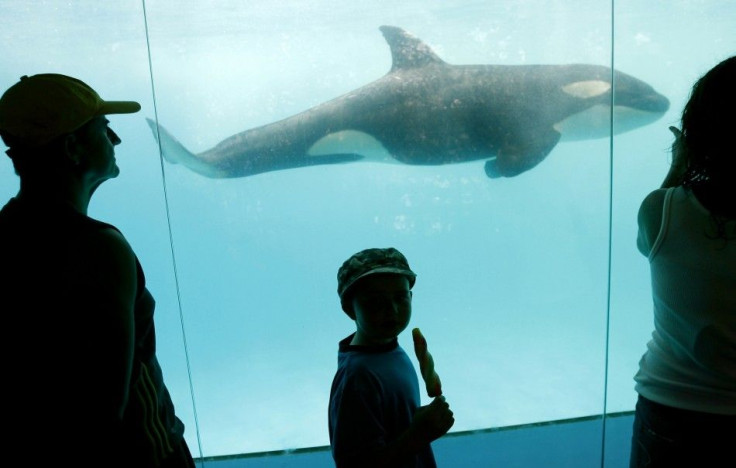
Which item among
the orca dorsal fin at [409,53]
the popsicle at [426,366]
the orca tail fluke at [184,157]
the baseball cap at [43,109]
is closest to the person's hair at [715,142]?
the popsicle at [426,366]

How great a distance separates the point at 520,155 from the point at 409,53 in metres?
1.08

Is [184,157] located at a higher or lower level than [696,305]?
higher

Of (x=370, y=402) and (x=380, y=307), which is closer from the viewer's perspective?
(x=370, y=402)

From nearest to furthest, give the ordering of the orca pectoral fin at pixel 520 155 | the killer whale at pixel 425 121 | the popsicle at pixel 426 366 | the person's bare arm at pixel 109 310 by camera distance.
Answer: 1. the person's bare arm at pixel 109 310
2. the popsicle at pixel 426 366
3. the killer whale at pixel 425 121
4. the orca pectoral fin at pixel 520 155

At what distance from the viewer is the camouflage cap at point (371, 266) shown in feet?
5.35

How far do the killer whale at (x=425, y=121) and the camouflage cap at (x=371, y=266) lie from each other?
107 inches

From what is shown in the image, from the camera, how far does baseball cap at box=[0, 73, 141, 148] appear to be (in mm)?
1145

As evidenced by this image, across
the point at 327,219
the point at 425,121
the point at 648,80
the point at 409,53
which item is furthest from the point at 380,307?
the point at 648,80

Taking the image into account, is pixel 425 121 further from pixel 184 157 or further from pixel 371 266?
pixel 371 266

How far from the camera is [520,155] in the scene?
447 centimetres

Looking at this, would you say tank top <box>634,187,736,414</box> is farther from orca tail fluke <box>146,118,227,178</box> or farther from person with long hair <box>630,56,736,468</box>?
orca tail fluke <box>146,118,227,178</box>

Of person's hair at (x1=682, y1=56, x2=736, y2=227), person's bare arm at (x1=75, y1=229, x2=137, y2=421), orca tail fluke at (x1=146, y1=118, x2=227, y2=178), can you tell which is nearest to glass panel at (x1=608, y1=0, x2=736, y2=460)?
orca tail fluke at (x1=146, y1=118, x2=227, y2=178)

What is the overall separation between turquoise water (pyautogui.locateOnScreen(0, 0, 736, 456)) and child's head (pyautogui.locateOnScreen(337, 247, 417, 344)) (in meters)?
2.57

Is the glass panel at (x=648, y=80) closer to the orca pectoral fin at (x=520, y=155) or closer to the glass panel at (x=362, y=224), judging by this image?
the glass panel at (x=362, y=224)
